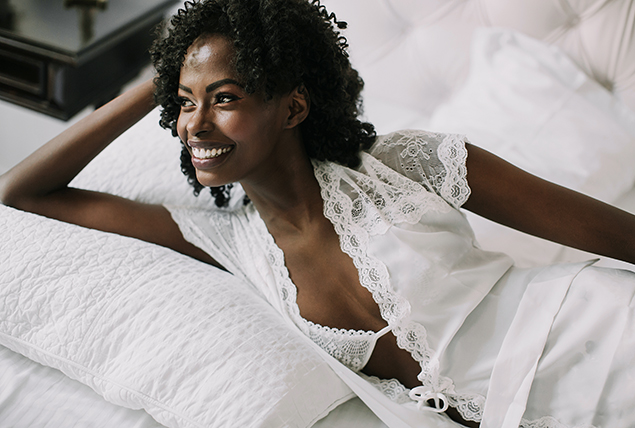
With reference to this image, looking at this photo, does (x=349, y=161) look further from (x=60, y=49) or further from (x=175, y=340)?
(x=60, y=49)

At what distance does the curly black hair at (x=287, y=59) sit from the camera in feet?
2.75

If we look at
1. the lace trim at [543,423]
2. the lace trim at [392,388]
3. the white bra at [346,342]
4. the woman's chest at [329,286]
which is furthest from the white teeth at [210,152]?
the lace trim at [543,423]

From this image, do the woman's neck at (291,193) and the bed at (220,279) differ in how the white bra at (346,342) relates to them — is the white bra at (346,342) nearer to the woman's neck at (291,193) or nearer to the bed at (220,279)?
the bed at (220,279)

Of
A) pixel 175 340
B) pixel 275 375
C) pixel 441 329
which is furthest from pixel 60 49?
pixel 441 329

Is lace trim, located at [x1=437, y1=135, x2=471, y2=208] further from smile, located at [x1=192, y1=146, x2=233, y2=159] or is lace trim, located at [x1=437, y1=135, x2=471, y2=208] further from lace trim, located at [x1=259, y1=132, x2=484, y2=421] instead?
smile, located at [x1=192, y1=146, x2=233, y2=159]

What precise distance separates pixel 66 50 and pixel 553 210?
1.27 m

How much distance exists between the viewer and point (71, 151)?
3.55 feet

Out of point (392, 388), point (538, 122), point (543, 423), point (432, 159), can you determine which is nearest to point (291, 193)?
point (432, 159)

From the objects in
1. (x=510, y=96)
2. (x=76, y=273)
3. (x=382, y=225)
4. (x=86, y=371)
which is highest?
(x=510, y=96)

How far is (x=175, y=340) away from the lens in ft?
2.77

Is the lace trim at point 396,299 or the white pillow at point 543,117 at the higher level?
the white pillow at point 543,117

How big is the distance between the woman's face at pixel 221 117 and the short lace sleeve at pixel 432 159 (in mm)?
217

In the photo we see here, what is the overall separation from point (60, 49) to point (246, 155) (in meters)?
0.88

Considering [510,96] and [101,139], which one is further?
[510,96]
